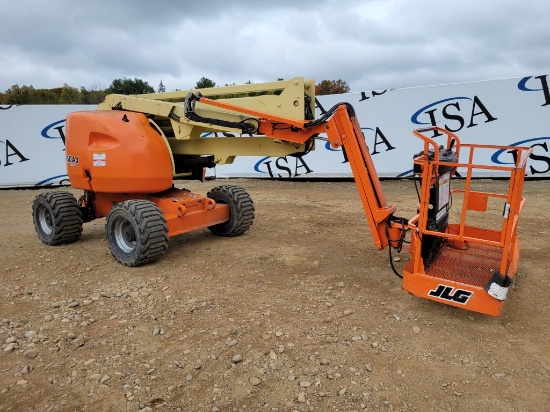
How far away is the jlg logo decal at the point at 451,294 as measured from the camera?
11.6ft

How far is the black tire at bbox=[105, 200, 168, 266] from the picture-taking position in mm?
4965

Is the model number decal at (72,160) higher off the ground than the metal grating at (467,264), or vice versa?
the model number decal at (72,160)

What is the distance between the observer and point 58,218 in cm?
602

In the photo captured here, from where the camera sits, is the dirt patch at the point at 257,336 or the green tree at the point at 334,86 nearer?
the dirt patch at the point at 257,336

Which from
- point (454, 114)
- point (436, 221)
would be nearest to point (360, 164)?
point (436, 221)

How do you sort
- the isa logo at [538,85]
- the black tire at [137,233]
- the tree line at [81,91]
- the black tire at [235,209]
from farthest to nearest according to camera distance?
the tree line at [81,91] < the isa logo at [538,85] < the black tire at [235,209] < the black tire at [137,233]

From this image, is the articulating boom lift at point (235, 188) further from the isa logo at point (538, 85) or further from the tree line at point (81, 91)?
the tree line at point (81, 91)

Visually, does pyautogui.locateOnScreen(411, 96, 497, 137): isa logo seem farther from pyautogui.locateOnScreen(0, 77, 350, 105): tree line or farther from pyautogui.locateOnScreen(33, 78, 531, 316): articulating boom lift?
pyautogui.locateOnScreen(0, 77, 350, 105): tree line

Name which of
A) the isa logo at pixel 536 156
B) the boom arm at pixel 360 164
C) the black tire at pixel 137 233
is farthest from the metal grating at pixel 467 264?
the isa logo at pixel 536 156

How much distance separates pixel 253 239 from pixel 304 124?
2.34 meters

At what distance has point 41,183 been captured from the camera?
12.7 m

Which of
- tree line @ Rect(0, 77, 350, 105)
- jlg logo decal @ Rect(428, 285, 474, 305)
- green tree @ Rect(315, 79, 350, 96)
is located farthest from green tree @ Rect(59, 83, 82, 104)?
jlg logo decal @ Rect(428, 285, 474, 305)

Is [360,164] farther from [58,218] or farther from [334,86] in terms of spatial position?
[334,86]

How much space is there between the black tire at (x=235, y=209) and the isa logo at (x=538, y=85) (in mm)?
8205
